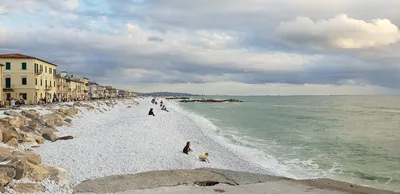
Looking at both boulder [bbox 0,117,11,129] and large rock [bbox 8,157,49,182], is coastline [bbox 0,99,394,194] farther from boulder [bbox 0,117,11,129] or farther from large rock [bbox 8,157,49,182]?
boulder [bbox 0,117,11,129]

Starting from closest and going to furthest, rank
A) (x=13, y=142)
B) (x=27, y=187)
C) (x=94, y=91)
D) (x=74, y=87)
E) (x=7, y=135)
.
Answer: (x=27, y=187) < (x=13, y=142) < (x=7, y=135) < (x=74, y=87) < (x=94, y=91)

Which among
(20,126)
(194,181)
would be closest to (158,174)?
(194,181)

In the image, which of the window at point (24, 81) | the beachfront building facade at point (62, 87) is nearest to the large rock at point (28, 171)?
the window at point (24, 81)

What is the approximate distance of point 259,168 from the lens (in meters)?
18.0

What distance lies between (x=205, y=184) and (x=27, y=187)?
649cm

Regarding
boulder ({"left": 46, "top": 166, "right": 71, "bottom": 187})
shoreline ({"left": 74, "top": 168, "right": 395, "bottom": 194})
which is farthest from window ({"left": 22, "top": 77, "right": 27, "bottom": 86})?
shoreline ({"left": 74, "top": 168, "right": 395, "bottom": 194})

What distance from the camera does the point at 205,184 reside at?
44.4 feet

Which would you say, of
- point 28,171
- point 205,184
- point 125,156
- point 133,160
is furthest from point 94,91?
point 205,184

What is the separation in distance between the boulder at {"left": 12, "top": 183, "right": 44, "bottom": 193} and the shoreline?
1.24 m

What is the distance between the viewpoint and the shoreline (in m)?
12.6

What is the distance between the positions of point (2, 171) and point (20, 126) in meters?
13.1

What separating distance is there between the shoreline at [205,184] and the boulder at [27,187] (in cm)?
124

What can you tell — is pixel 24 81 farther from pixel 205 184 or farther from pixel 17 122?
pixel 205 184

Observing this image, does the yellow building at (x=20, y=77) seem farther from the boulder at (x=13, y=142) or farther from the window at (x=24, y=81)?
the boulder at (x=13, y=142)
